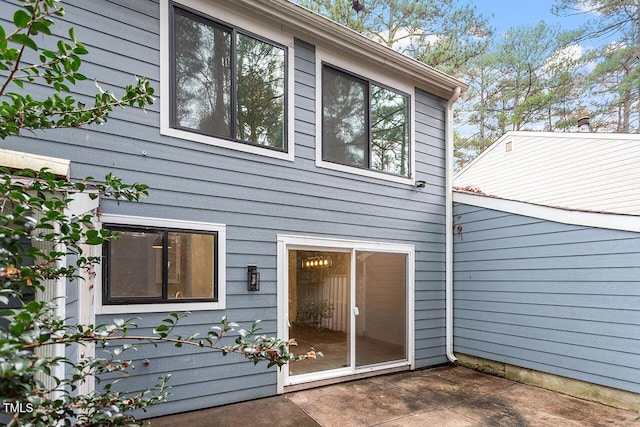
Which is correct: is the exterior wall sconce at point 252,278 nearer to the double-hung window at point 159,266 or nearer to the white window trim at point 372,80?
the double-hung window at point 159,266

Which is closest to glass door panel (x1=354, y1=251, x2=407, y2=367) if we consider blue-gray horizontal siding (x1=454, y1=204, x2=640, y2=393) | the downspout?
the downspout

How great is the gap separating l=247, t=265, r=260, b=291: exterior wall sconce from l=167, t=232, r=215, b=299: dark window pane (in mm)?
400

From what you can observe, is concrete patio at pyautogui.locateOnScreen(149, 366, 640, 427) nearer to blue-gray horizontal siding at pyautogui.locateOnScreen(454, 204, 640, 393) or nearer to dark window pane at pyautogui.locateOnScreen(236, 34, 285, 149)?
blue-gray horizontal siding at pyautogui.locateOnScreen(454, 204, 640, 393)

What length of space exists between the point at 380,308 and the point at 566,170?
19.0ft

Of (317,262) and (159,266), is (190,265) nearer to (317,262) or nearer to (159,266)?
(159,266)

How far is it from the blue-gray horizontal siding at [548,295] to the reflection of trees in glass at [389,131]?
133 centimetres

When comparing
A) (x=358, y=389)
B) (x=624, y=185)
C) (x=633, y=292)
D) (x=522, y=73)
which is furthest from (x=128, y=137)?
(x=522, y=73)

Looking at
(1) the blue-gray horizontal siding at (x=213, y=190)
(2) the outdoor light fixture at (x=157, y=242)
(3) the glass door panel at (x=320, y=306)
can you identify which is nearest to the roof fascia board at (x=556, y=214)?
(1) the blue-gray horizontal siding at (x=213, y=190)

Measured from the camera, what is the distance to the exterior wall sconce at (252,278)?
146 inches

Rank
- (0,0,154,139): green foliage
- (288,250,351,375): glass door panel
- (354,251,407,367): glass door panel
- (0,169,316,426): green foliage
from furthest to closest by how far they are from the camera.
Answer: (354,251,407,367): glass door panel < (288,250,351,375): glass door panel < (0,0,154,139): green foliage < (0,169,316,426): green foliage

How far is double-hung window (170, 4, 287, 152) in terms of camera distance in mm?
3449

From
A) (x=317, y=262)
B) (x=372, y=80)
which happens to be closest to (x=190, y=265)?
(x=317, y=262)

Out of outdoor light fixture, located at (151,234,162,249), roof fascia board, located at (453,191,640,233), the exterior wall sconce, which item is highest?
roof fascia board, located at (453,191,640,233)

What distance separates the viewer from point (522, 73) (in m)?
10.7
